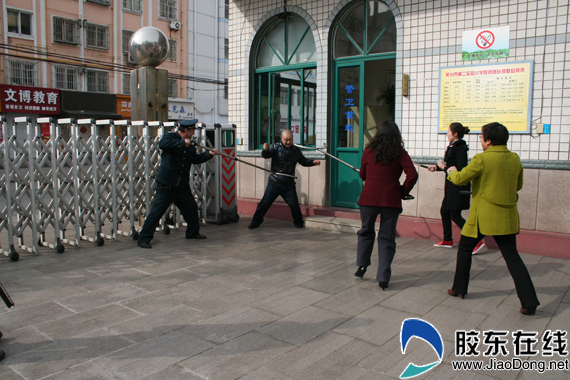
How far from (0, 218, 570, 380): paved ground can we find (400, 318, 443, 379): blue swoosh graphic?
5cm

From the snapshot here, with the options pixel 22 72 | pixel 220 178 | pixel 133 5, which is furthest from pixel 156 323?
pixel 133 5

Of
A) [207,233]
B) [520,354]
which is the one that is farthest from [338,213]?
[520,354]

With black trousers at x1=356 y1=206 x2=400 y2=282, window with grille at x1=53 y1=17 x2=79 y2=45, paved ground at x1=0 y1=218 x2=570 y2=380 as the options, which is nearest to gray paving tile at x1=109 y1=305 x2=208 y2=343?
paved ground at x1=0 y1=218 x2=570 y2=380

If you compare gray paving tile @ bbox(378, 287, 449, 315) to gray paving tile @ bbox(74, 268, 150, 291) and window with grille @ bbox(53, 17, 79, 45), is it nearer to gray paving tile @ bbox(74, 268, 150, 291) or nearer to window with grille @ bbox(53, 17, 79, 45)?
gray paving tile @ bbox(74, 268, 150, 291)

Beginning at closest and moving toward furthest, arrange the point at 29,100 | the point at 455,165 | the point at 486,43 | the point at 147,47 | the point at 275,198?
the point at 455,165
the point at 486,43
the point at 147,47
the point at 275,198
the point at 29,100

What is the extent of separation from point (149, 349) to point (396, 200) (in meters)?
2.79

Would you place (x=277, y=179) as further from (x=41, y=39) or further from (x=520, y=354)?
(x=41, y=39)

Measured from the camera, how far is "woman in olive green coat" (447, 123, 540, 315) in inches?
165

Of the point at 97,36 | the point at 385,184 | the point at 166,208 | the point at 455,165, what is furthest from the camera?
the point at 97,36

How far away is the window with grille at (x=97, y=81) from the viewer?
88.2 feet

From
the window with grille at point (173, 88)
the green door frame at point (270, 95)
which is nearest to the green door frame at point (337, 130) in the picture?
the green door frame at point (270, 95)

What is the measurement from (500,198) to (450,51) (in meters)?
3.74

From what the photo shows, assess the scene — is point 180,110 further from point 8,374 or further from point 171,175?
point 8,374

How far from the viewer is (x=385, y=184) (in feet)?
16.0
